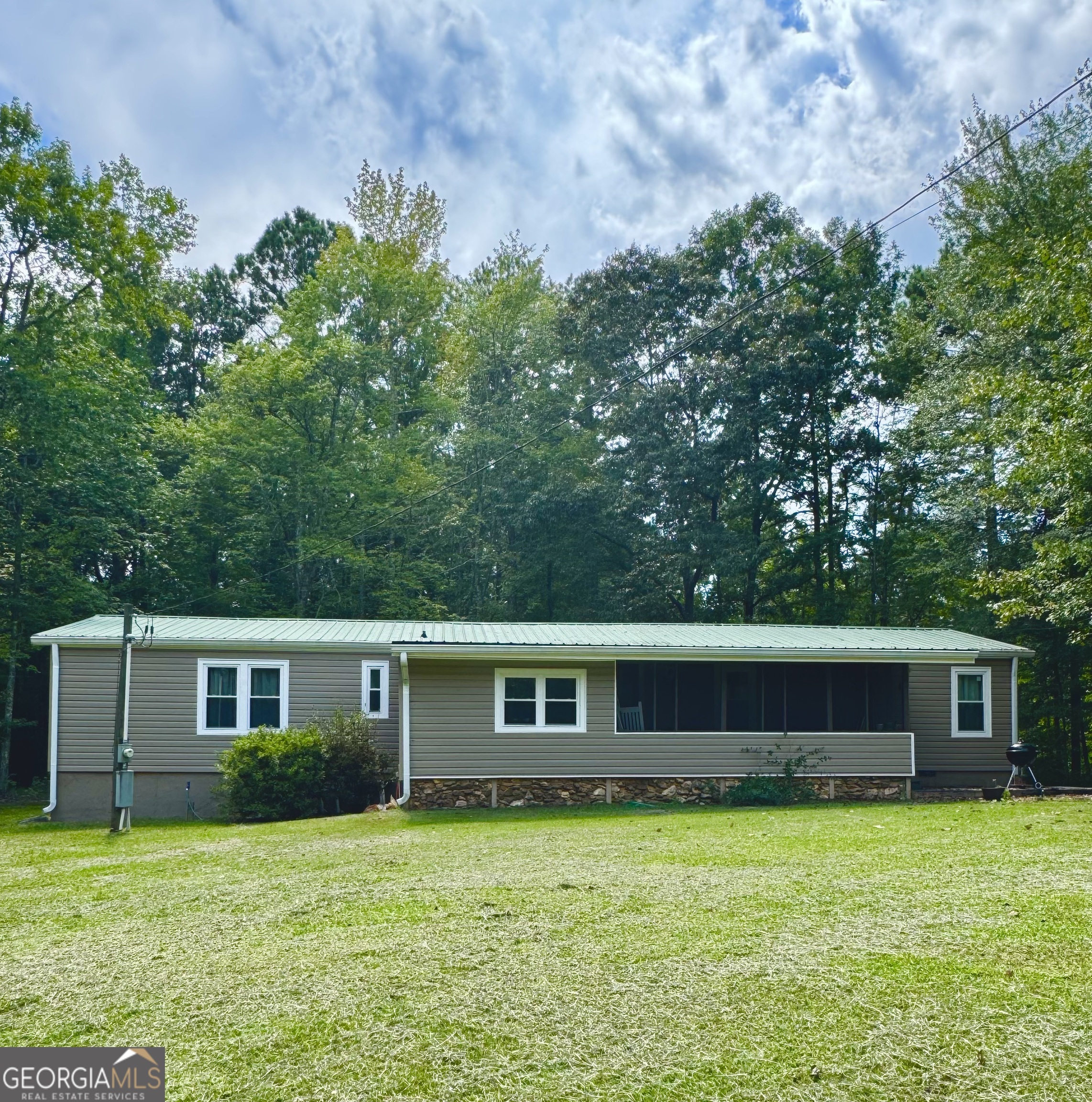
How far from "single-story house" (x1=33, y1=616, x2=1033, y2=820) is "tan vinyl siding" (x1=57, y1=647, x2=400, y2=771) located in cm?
2

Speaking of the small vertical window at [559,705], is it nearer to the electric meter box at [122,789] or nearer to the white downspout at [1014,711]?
the electric meter box at [122,789]

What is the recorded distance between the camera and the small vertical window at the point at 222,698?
50.7ft

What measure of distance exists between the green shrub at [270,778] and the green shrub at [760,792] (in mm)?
6529

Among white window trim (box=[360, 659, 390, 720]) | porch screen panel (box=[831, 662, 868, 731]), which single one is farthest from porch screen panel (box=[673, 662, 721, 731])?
white window trim (box=[360, 659, 390, 720])

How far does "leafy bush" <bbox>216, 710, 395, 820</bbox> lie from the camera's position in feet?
45.3

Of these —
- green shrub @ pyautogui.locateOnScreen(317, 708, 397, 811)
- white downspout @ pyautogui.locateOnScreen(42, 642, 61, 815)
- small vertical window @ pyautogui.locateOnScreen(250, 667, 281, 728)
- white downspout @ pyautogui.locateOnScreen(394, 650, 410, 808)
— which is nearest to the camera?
white downspout @ pyautogui.locateOnScreen(394, 650, 410, 808)

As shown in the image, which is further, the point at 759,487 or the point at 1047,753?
the point at 759,487

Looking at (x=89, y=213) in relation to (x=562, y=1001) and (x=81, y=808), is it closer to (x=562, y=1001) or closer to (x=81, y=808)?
(x=81, y=808)

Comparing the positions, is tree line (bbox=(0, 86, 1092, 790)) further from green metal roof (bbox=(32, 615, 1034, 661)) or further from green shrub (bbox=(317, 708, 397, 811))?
green shrub (bbox=(317, 708, 397, 811))

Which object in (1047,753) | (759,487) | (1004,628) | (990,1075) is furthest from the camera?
(759,487)

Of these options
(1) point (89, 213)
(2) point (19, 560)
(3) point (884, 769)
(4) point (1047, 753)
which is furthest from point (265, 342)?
(4) point (1047, 753)

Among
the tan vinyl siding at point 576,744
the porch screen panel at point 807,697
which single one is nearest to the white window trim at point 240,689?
the tan vinyl siding at point 576,744

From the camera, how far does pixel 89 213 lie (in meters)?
22.3

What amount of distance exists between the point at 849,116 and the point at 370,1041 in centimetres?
1457
